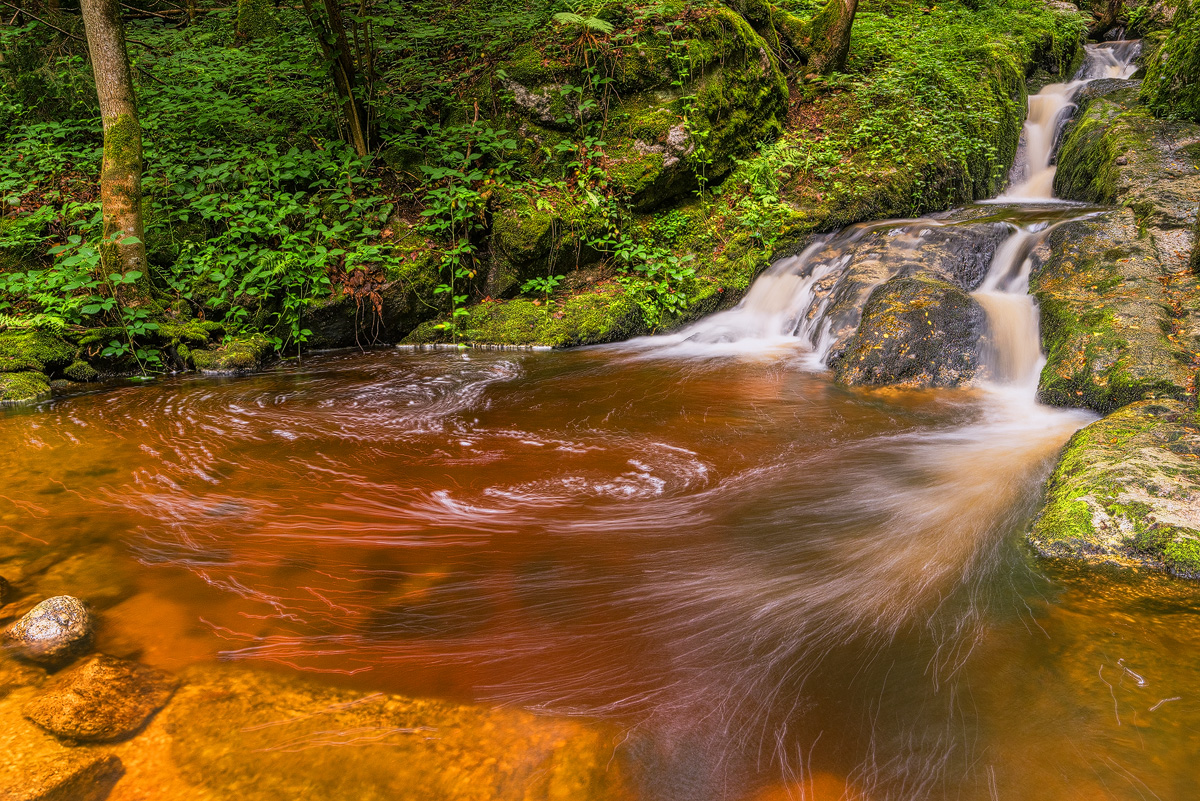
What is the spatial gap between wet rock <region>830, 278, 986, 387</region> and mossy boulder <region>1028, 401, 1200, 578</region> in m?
2.12

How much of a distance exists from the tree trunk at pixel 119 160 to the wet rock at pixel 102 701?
5.75 metres

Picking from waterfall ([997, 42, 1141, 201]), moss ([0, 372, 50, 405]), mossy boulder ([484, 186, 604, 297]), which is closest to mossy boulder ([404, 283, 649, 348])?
mossy boulder ([484, 186, 604, 297])

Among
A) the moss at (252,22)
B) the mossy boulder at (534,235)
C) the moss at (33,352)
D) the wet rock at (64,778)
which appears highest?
the moss at (252,22)

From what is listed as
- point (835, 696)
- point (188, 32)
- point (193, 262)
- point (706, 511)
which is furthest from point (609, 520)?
point (188, 32)

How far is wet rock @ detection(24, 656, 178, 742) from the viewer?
1998mm

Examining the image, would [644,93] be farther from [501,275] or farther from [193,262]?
[193,262]

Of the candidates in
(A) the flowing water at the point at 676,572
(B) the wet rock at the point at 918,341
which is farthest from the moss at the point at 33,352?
(B) the wet rock at the point at 918,341

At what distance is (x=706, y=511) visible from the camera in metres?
3.71

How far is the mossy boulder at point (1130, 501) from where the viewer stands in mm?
2887

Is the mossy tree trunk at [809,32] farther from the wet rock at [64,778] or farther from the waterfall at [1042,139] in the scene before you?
the wet rock at [64,778]

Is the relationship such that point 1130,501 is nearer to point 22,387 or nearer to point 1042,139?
point 22,387

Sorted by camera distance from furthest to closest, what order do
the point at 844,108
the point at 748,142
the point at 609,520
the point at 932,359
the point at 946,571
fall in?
the point at 844,108, the point at 748,142, the point at 932,359, the point at 609,520, the point at 946,571

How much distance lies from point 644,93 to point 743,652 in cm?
813

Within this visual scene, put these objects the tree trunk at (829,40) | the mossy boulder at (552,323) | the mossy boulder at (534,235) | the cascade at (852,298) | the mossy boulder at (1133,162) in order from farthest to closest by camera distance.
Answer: the tree trunk at (829,40) → the mossy boulder at (534,235) → the mossy boulder at (552,323) → the mossy boulder at (1133,162) → the cascade at (852,298)
